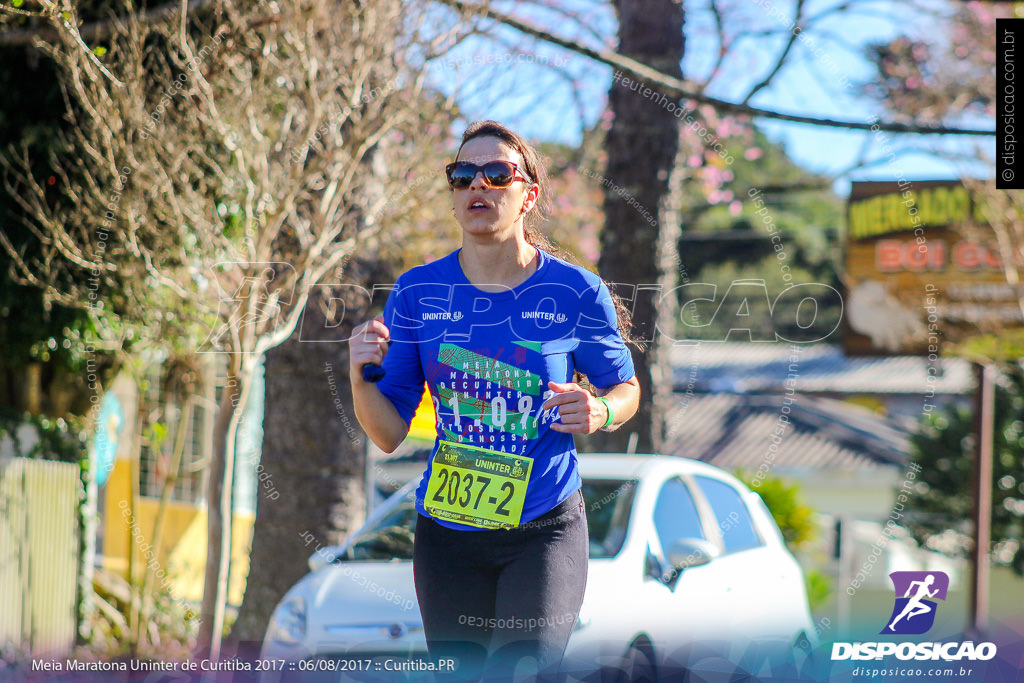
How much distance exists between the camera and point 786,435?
67.6 feet

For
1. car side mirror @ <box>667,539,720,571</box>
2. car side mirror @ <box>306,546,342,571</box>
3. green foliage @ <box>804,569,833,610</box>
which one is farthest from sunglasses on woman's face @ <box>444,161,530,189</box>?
green foliage @ <box>804,569,833,610</box>

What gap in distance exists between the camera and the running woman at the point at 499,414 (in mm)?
2652

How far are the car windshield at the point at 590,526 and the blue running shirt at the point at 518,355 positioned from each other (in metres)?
2.07

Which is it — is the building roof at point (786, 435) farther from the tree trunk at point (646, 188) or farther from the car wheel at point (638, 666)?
the car wheel at point (638, 666)

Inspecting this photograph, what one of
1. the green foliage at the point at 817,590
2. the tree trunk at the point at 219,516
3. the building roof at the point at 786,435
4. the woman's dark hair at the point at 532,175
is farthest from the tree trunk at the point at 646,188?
the building roof at the point at 786,435

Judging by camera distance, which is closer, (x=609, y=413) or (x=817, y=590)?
(x=609, y=413)

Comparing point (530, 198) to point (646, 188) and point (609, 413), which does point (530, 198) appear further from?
point (646, 188)

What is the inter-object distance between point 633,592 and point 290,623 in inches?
58.8

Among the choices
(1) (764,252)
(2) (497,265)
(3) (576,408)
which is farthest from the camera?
(1) (764,252)

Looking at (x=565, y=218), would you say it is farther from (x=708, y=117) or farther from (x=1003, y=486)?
(x=1003, y=486)

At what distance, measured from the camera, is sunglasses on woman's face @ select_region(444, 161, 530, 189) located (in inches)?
110

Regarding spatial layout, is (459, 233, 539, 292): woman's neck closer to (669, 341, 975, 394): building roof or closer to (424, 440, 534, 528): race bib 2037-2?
(424, 440, 534, 528): race bib 2037-2

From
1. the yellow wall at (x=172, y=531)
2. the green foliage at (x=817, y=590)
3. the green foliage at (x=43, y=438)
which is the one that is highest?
the green foliage at (x=43, y=438)

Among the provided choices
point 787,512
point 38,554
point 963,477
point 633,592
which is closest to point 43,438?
point 38,554
